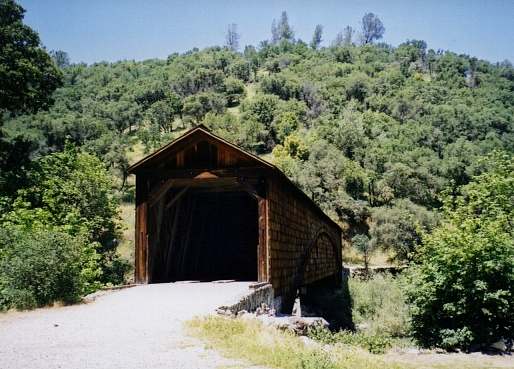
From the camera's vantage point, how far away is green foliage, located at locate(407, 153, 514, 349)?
14.2 m

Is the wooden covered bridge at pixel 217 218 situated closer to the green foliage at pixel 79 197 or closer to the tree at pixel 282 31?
the green foliage at pixel 79 197

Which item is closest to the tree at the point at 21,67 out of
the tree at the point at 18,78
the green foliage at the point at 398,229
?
the tree at the point at 18,78

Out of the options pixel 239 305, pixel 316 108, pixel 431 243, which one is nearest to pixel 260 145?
pixel 316 108

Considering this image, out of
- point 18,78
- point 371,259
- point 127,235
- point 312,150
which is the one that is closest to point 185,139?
point 18,78

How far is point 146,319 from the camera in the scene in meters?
8.61

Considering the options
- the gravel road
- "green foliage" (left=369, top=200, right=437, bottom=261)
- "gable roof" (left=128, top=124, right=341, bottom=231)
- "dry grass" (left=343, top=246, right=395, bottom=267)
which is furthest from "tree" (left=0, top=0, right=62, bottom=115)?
"dry grass" (left=343, top=246, right=395, bottom=267)

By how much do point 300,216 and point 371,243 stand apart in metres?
24.3

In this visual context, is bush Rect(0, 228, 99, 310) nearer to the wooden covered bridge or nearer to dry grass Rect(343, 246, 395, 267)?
the wooden covered bridge

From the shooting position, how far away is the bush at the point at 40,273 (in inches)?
409

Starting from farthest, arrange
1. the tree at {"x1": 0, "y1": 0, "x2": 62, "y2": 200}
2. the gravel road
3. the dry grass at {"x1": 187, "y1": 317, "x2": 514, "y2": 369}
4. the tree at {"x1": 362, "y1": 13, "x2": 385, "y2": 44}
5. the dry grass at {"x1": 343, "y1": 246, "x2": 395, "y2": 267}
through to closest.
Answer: the tree at {"x1": 362, "y1": 13, "x2": 385, "y2": 44}, the dry grass at {"x1": 343, "y1": 246, "x2": 395, "y2": 267}, the tree at {"x1": 0, "y1": 0, "x2": 62, "y2": 200}, the dry grass at {"x1": 187, "y1": 317, "x2": 514, "y2": 369}, the gravel road

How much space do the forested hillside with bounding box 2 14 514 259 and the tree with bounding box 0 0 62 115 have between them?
306 centimetres

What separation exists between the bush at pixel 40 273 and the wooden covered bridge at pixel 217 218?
328cm

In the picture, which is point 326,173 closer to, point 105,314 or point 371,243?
point 371,243

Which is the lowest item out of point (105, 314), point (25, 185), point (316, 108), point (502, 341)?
point (502, 341)
